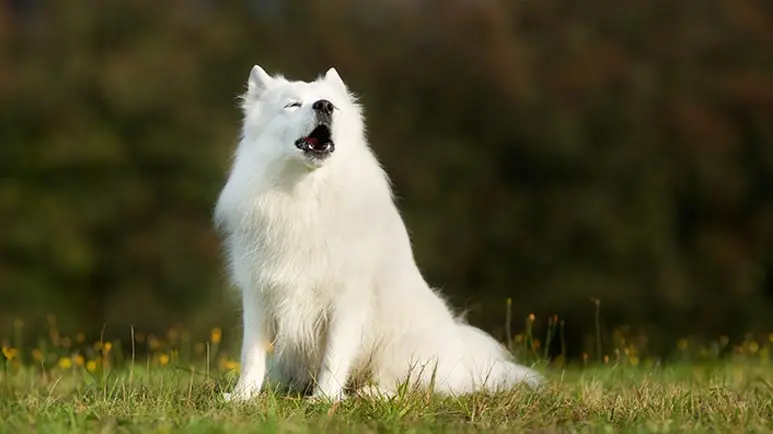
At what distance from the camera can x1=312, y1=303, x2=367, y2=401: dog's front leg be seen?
5355 mm

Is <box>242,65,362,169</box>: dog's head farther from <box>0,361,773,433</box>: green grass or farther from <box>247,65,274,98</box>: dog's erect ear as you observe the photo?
<box>0,361,773,433</box>: green grass

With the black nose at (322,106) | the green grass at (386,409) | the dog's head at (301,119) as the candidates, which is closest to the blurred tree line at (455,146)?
the green grass at (386,409)

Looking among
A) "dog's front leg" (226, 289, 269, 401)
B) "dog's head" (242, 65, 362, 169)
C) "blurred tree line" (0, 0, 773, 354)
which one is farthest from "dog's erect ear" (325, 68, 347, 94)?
"blurred tree line" (0, 0, 773, 354)

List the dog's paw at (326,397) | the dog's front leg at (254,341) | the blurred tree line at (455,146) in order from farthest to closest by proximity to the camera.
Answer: the blurred tree line at (455,146) → the dog's front leg at (254,341) → the dog's paw at (326,397)

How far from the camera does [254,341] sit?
5484 mm

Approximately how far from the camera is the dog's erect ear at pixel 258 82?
5.67 meters

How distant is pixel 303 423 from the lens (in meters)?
4.40

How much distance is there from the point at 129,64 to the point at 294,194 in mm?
13563

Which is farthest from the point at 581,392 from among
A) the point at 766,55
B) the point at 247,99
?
the point at 766,55

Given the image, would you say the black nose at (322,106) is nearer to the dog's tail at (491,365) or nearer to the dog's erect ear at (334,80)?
the dog's erect ear at (334,80)

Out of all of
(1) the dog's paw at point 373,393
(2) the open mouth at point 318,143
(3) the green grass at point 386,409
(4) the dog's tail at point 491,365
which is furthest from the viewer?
(4) the dog's tail at point 491,365

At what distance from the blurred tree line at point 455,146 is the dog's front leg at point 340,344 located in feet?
35.3

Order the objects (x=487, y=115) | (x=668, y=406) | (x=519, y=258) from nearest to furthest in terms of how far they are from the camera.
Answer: (x=668, y=406) < (x=519, y=258) < (x=487, y=115)

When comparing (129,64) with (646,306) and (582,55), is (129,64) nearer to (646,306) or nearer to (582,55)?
(582,55)
